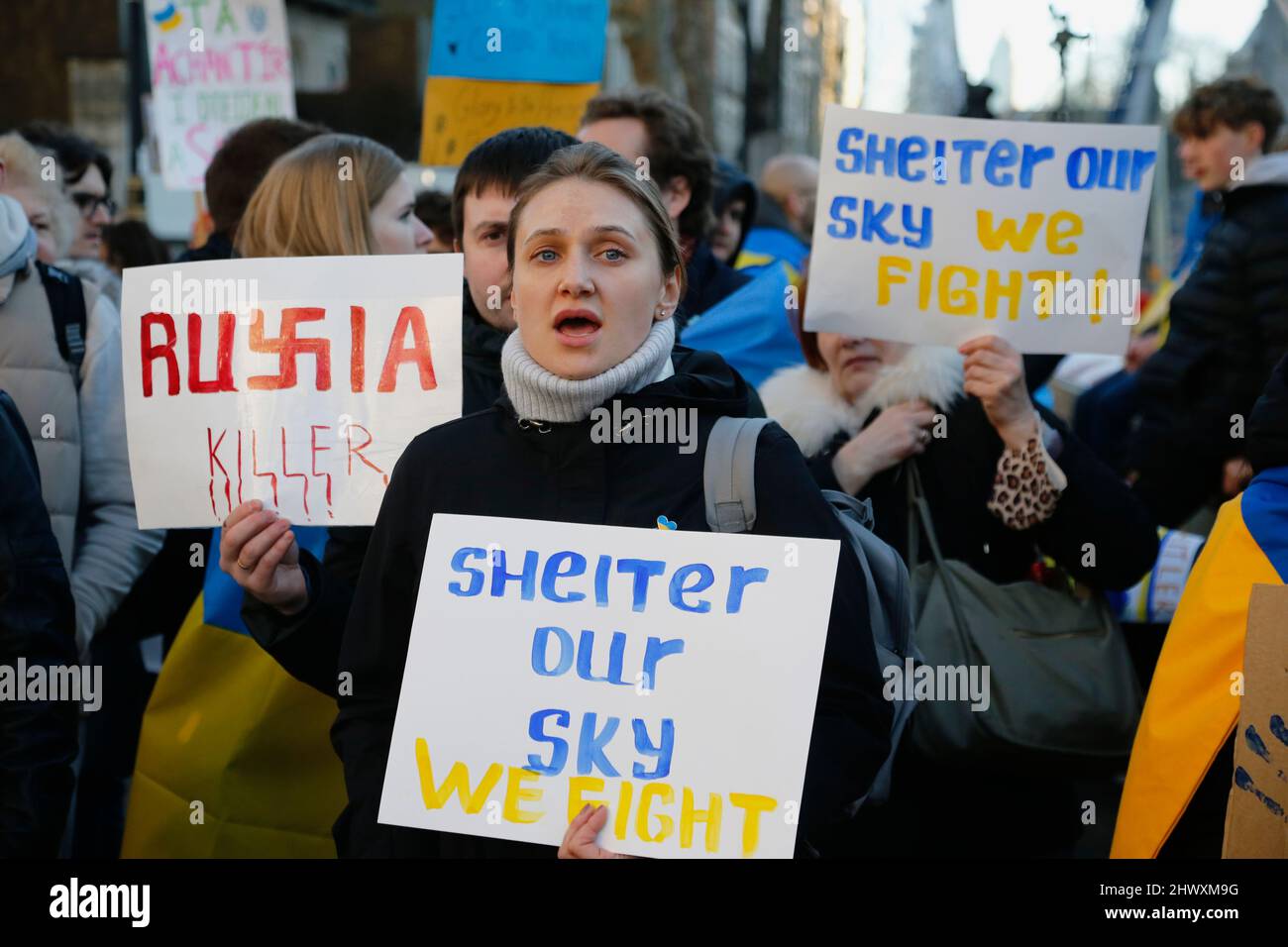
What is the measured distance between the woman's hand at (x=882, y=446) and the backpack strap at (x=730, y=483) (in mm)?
1169

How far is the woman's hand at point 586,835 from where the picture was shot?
2254 mm

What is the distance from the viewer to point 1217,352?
4914mm

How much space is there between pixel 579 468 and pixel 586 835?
0.60 metres

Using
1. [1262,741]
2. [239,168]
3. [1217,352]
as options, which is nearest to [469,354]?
[239,168]

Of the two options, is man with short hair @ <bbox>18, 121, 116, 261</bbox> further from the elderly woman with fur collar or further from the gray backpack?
the gray backpack

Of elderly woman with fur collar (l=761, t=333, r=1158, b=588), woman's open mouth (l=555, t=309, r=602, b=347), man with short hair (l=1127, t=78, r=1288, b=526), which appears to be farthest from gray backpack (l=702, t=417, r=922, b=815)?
man with short hair (l=1127, t=78, r=1288, b=526)

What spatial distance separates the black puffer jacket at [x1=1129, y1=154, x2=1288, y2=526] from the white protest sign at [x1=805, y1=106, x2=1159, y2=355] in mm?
914

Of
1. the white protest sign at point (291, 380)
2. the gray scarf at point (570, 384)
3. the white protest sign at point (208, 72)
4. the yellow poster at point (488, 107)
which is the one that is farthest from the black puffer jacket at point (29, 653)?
the white protest sign at point (208, 72)

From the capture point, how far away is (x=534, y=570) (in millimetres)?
2395

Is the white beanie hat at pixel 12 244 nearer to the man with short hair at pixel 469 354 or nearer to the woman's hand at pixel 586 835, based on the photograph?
the man with short hair at pixel 469 354

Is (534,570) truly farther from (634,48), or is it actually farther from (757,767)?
(634,48)

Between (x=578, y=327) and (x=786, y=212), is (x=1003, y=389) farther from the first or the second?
(x=786, y=212)

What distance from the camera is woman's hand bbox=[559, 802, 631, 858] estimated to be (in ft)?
7.39

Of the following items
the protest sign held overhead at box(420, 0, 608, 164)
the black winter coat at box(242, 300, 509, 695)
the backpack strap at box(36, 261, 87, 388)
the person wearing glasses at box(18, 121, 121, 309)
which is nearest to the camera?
the black winter coat at box(242, 300, 509, 695)
